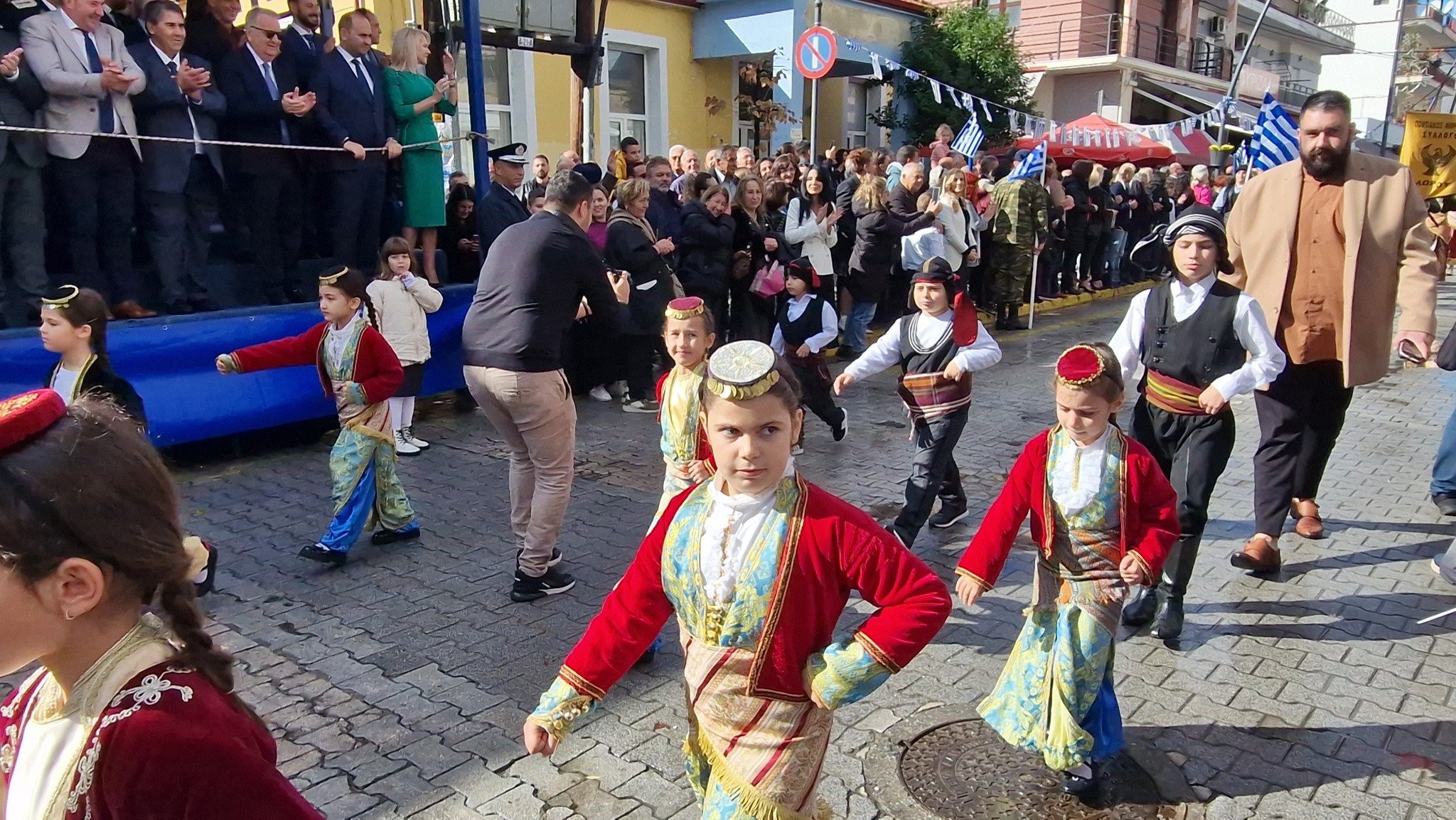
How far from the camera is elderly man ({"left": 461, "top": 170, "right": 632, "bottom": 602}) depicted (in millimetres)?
4648

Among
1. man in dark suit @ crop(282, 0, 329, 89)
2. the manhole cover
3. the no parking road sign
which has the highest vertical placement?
Answer: the no parking road sign

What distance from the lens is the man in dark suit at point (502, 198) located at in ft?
27.3

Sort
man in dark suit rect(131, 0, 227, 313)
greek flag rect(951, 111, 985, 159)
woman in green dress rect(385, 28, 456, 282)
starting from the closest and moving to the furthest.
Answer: man in dark suit rect(131, 0, 227, 313) < woman in green dress rect(385, 28, 456, 282) < greek flag rect(951, 111, 985, 159)

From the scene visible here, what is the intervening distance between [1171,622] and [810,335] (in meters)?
3.71

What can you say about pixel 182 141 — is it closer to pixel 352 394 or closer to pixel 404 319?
pixel 404 319

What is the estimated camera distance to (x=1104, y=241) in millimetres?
16641

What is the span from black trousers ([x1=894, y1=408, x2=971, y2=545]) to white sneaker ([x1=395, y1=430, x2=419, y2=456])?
3788 millimetres

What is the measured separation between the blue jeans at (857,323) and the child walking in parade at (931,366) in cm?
577

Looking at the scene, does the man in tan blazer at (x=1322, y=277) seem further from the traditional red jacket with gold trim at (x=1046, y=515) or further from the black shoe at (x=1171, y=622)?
the traditional red jacket with gold trim at (x=1046, y=515)

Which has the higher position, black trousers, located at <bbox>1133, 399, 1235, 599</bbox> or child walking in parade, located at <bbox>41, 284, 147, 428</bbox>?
child walking in parade, located at <bbox>41, 284, 147, 428</bbox>

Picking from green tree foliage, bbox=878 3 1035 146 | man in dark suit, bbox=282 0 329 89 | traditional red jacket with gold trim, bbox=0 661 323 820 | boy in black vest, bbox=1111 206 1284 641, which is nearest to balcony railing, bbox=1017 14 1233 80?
green tree foliage, bbox=878 3 1035 146

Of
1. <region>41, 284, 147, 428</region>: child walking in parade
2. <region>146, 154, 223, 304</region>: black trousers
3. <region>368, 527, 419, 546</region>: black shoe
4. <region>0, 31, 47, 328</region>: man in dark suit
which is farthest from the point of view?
<region>146, 154, 223, 304</region>: black trousers

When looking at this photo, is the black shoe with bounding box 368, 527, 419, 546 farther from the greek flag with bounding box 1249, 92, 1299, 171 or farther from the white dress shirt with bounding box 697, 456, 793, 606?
the greek flag with bounding box 1249, 92, 1299, 171

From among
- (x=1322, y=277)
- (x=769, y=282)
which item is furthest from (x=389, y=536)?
(x=1322, y=277)
